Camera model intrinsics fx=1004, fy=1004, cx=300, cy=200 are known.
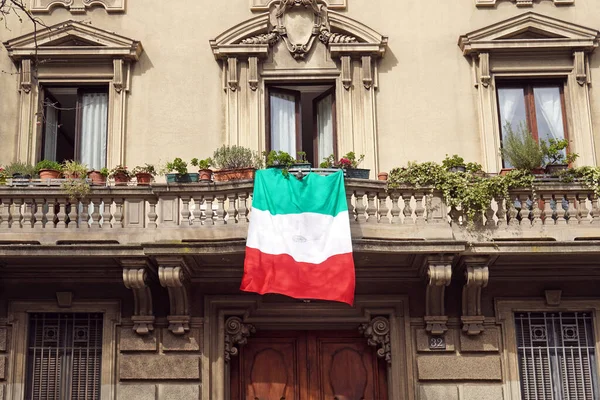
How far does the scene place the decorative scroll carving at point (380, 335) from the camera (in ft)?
54.9

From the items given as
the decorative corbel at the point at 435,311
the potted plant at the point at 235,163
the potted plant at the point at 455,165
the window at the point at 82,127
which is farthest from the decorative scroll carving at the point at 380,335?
the window at the point at 82,127

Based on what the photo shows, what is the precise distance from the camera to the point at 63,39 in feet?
61.2

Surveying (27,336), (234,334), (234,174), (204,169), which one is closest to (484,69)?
(234,174)

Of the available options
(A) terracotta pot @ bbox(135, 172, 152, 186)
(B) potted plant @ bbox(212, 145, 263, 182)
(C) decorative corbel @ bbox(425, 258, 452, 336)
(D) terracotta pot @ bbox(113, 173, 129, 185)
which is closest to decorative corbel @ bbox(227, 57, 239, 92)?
(B) potted plant @ bbox(212, 145, 263, 182)

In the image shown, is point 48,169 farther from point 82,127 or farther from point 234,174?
point 234,174

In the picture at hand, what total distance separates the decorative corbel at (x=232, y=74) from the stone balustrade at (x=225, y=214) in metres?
2.92

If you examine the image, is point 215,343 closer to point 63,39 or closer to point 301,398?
point 301,398

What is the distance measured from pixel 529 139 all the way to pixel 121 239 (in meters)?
7.08

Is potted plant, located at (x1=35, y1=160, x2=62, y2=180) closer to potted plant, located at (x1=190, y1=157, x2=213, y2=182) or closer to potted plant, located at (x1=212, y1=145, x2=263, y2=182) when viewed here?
potted plant, located at (x1=190, y1=157, x2=213, y2=182)

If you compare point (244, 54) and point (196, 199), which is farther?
point (244, 54)

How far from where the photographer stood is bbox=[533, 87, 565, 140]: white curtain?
18609 millimetres

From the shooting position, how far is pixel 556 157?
17.1 meters

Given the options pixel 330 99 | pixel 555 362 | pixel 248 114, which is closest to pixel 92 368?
pixel 248 114

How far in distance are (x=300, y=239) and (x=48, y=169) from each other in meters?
4.56
